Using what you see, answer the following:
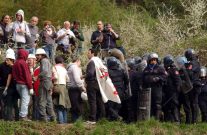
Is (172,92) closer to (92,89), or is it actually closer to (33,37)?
(92,89)

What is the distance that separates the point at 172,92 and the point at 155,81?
799 millimetres

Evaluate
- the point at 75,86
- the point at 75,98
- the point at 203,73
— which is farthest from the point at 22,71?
the point at 203,73

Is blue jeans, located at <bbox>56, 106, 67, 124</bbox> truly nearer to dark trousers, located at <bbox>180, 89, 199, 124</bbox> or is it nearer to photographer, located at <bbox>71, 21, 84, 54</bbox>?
dark trousers, located at <bbox>180, 89, 199, 124</bbox>

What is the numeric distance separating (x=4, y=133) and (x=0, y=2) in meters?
13.4

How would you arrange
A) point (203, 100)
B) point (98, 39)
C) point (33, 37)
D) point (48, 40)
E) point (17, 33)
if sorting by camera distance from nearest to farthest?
point (203, 100) < point (17, 33) < point (33, 37) < point (48, 40) < point (98, 39)

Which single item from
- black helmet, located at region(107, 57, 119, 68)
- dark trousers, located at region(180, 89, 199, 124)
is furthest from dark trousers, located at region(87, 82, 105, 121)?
dark trousers, located at region(180, 89, 199, 124)

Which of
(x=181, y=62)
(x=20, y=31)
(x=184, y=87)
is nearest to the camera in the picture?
(x=184, y=87)

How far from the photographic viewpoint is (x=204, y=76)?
23.3 metres

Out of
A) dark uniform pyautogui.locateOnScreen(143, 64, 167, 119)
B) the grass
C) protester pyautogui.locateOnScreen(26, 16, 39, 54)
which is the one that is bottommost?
the grass

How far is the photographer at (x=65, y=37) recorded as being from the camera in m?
25.6

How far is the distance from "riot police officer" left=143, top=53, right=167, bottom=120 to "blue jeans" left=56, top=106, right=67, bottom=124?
2.50m

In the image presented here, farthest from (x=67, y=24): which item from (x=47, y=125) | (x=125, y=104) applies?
(x=47, y=125)

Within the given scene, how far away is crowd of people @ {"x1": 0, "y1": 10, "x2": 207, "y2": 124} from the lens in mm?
20234

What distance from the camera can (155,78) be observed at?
21719mm
